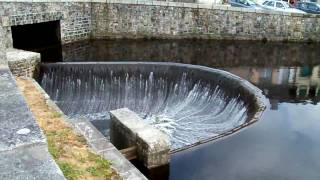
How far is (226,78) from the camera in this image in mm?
11406

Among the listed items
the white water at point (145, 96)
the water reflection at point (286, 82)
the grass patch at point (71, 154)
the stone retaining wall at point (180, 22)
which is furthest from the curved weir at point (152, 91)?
the stone retaining wall at point (180, 22)

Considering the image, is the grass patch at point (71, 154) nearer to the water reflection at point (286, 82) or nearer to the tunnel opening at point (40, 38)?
the water reflection at point (286, 82)

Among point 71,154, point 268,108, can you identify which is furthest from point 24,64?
point 268,108

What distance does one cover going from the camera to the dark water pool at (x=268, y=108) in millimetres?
7367

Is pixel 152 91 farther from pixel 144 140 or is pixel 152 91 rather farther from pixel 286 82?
pixel 286 82

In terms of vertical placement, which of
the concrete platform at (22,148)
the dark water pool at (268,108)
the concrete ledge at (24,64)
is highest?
the concrete platform at (22,148)

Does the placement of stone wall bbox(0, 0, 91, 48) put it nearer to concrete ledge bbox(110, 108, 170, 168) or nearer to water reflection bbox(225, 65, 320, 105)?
water reflection bbox(225, 65, 320, 105)

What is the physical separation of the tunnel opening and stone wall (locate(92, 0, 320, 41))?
7.10 feet

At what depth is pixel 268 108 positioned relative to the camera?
10.0 metres

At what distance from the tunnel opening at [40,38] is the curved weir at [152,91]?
5.49m

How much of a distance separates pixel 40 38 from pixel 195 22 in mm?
8570

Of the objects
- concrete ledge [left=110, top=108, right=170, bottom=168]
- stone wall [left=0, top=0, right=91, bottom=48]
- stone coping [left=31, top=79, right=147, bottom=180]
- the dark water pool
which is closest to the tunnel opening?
stone wall [left=0, top=0, right=91, bottom=48]

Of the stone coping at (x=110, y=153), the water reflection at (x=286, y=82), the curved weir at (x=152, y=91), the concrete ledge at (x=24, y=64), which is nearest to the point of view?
the stone coping at (x=110, y=153)

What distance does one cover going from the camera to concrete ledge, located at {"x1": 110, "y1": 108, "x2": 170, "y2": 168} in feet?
22.0
